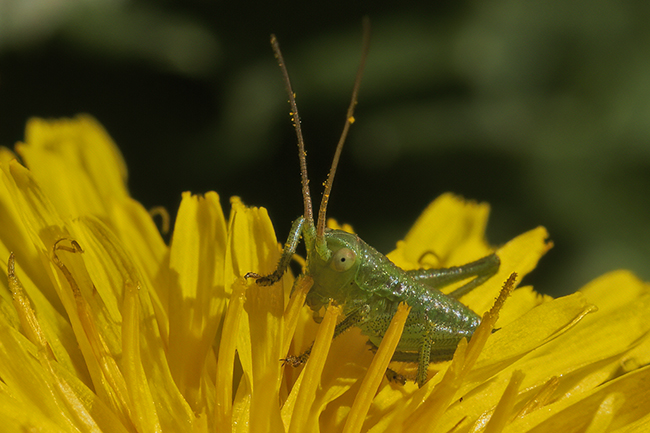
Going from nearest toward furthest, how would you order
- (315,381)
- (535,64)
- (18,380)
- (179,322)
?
(18,380) < (315,381) < (179,322) < (535,64)

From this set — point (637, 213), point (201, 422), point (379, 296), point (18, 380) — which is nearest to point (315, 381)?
point (201, 422)

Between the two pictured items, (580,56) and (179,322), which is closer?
(179,322)

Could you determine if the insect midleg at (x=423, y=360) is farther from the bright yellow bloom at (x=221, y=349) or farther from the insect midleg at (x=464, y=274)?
the insect midleg at (x=464, y=274)

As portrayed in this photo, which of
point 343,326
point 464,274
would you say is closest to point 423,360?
point 343,326

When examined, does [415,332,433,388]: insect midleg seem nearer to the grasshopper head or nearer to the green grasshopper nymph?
the green grasshopper nymph

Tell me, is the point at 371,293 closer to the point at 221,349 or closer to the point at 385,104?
the point at 221,349

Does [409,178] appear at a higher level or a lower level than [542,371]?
higher

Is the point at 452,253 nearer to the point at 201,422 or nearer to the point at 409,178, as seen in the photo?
the point at 409,178

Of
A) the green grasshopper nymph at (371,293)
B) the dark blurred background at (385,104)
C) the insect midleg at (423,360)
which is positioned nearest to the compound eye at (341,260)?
the green grasshopper nymph at (371,293)

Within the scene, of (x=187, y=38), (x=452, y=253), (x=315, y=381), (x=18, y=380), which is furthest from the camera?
(x=187, y=38)
